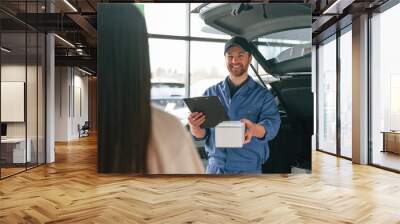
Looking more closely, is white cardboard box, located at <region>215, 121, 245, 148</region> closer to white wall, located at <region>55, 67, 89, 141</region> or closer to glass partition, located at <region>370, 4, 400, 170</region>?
glass partition, located at <region>370, 4, 400, 170</region>

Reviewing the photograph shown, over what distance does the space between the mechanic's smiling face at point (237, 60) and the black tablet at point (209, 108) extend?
58 cm

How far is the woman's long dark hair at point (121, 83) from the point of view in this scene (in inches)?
263

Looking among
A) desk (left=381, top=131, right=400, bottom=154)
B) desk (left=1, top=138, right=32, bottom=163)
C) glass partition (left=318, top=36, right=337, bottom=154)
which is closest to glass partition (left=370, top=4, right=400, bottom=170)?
desk (left=381, top=131, right=400, bottom=154)

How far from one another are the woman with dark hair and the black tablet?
1.28ft

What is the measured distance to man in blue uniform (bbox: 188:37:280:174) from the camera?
21.7 feet

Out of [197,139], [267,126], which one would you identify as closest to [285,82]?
[267,126]

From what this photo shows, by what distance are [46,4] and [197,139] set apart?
446 centimetres

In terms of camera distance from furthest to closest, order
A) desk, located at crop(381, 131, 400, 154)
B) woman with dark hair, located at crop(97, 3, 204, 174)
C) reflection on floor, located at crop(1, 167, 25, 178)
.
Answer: desk, located at crop(381, 131, 400, 154) < reflection on floor, located at crop(1, 167, 25, 178) < woman with dark hair, located at crop(97, 3, 204, 174)

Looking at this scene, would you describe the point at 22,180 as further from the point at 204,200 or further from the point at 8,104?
the point at 204,200

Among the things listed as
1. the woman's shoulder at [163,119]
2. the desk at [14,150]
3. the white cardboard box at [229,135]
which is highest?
the woman's shoulder at [163,119]

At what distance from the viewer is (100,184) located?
6.13 m

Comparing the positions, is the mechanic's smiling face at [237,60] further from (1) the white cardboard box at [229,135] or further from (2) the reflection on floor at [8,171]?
(2) the reflection on floor at [8,171]

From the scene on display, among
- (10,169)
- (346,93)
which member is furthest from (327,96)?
(10,169)

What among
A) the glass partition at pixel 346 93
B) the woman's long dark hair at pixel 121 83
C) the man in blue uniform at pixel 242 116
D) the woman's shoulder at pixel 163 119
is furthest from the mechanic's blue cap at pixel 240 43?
the glass partition at pixel 346 93
